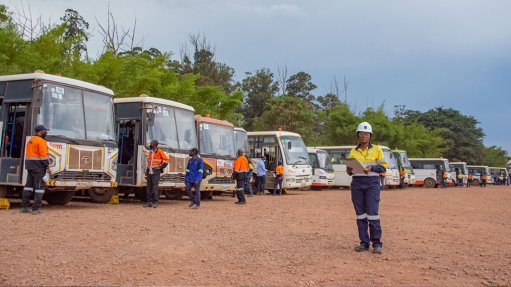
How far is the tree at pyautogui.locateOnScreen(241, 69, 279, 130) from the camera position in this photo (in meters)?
55.2

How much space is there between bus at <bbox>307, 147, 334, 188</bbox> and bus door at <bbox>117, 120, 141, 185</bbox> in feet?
52.1

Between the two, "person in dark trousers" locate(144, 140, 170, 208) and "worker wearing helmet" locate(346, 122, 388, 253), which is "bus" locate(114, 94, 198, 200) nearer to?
"person in dark trousers" locate(144, 140, 170, 208)

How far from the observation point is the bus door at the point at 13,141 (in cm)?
1167

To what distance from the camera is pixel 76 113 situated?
495 inches

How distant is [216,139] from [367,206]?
1070 centimetres

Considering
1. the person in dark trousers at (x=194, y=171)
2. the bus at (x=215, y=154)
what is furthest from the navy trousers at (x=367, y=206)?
the bus at (x=215, y=154)

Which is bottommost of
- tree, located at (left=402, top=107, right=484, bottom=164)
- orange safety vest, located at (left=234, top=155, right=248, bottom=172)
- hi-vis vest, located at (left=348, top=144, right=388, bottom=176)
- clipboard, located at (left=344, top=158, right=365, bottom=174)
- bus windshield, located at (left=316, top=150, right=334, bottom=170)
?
clipboard, located at (left=344, top=158, right=365, bottom=174)

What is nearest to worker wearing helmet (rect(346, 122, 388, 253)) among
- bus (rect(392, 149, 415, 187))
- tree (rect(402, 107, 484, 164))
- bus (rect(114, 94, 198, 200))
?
bus (rect(114, 94, 198, 200))

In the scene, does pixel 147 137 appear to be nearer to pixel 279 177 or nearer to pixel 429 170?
pixel 279 177

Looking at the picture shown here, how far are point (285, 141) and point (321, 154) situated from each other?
6.51m

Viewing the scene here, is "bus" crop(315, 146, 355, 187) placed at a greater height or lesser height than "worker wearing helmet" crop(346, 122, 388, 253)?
greater

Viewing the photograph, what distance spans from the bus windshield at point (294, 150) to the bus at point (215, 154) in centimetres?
636

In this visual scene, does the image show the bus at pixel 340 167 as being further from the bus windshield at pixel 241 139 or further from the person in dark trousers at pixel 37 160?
the person in dark trousers at pixel 37 160

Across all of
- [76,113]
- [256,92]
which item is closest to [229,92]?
[256,92]
